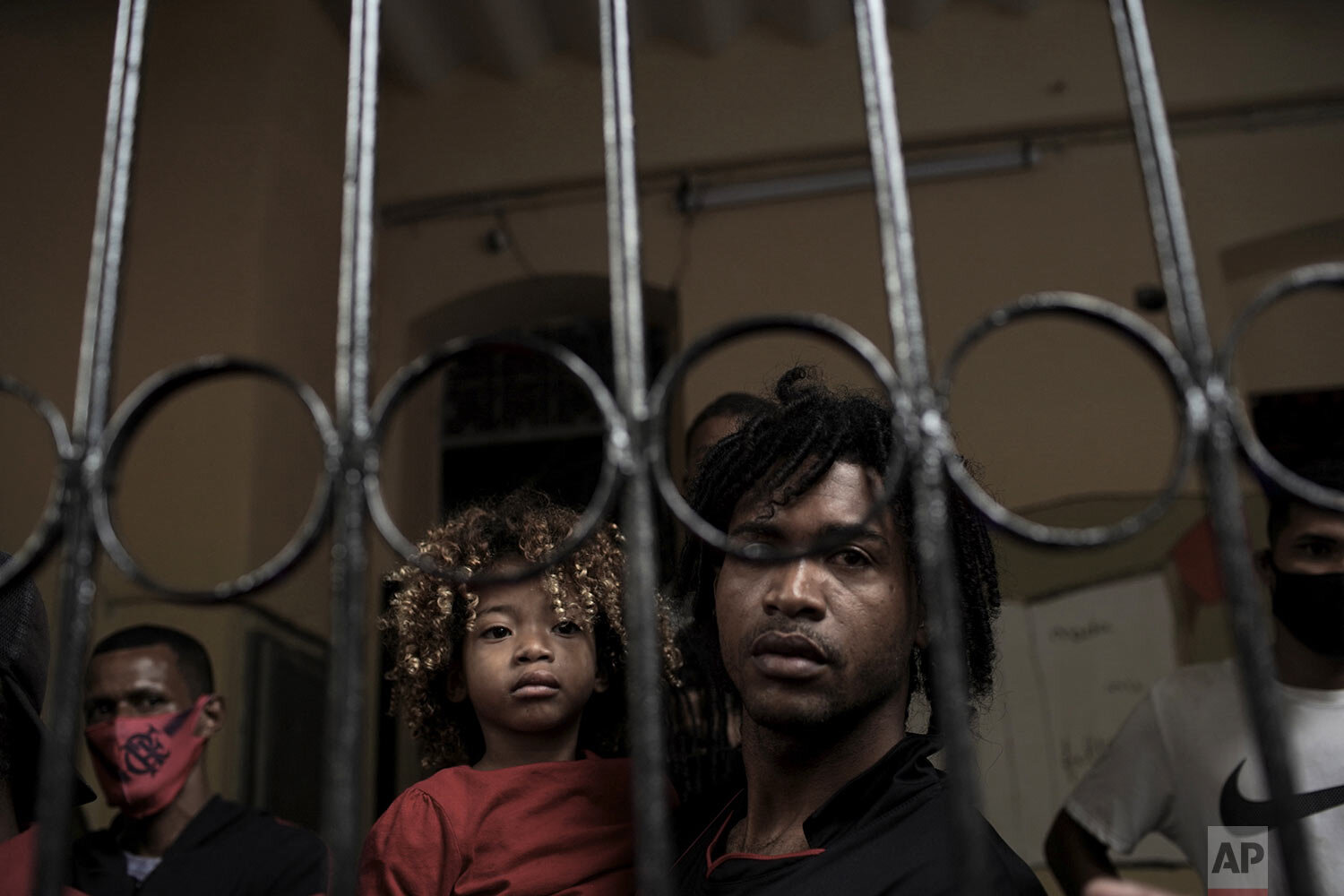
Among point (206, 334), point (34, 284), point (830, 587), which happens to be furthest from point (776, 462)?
point (34, 284)

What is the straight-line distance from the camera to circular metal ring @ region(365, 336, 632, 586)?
58 centimetres

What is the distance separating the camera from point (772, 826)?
1.17 meters

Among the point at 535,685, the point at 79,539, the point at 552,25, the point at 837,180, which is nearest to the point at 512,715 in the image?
the point at 535,685

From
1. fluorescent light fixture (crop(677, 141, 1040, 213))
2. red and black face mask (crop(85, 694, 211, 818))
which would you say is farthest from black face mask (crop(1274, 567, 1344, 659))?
fluorescent light fixture (crop(677, 141, 1040, 213))

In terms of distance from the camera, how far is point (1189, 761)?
1915 mm

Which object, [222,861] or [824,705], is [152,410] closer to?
[824,705]

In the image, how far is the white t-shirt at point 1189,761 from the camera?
1.74 meters

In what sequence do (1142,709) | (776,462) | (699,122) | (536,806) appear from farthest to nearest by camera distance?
(699,122), (1142,709), (536,806), (776,462)

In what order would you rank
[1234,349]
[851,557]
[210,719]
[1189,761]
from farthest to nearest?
[210,719], [1189,761], [851,557], [1234,349]

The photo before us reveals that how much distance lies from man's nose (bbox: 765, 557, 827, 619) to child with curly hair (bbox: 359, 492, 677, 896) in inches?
14.9

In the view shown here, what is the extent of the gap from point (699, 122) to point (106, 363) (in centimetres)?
355

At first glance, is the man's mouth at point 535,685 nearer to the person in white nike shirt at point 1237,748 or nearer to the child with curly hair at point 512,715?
the child with curly hair at point 512,715

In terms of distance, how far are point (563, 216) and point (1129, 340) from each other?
144 inches

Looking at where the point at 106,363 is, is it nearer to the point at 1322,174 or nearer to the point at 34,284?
the point at 34,284
